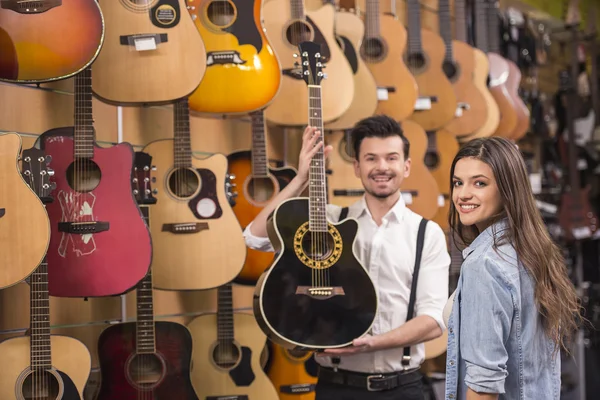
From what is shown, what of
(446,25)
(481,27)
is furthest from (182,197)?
(481,27)

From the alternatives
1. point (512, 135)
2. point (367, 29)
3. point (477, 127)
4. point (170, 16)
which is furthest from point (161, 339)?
point (512, 135)

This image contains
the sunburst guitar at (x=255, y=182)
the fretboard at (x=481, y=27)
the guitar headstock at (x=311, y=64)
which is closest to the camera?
the guitar headstock at (x=311, y=64)

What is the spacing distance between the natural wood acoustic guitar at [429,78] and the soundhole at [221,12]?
5.35 ft

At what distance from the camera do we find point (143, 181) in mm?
3068

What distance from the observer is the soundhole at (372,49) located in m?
4.50

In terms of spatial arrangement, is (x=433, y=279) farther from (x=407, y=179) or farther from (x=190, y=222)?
(x=407, y=179)

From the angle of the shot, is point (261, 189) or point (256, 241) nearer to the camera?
point (256, 241)

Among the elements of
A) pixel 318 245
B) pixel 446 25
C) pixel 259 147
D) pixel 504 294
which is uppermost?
pixel 446 25

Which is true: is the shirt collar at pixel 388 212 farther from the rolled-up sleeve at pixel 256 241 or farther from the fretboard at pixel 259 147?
the fretboard at pixel 259 147

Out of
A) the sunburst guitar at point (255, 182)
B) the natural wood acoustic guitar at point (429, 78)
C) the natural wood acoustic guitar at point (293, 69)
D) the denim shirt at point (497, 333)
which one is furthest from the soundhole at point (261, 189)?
the denim shirt at point (497, 333)

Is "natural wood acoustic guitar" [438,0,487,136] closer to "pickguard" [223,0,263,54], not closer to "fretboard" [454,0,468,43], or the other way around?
"fretboard" [454,0,468,43]

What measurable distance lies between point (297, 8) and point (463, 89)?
1.71 m

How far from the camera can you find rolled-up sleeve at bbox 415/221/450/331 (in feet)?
10.1

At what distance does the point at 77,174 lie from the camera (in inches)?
113
